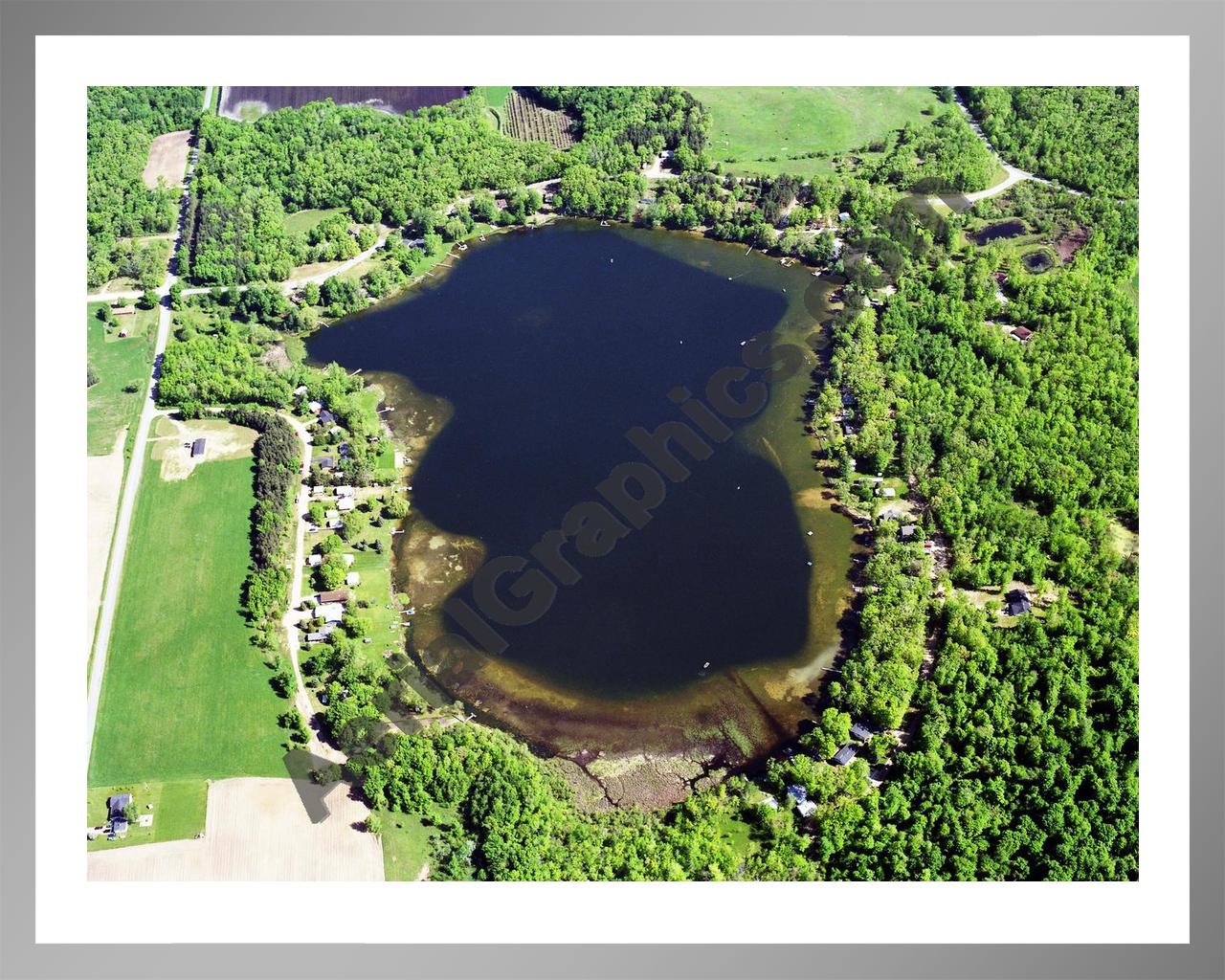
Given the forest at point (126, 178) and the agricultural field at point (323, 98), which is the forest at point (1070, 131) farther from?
the forest at point (126, 178)

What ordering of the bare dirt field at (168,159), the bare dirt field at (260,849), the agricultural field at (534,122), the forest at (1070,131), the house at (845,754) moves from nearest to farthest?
the bare dirt field at (260,849)
the house at (845,754)
the forest at (1070,131)
the bare dirt field at (168,159)
the agricultural field at (534,122)

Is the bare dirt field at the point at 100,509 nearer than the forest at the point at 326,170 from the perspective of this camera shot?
Yes

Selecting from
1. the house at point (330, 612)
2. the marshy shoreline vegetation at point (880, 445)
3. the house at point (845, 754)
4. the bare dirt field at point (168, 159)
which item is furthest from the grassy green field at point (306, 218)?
the house at point (845, 754)

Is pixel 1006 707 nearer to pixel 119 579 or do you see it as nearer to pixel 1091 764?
pixel 1091 764

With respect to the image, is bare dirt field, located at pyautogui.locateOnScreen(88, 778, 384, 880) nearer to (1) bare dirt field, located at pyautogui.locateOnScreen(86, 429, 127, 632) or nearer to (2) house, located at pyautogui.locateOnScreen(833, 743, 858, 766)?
(1) bare dirt field, located at pyautogui.locateOnScreen(86, 429, 127, 632)

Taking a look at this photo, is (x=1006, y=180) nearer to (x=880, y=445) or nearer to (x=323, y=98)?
(x=880, y=445)
